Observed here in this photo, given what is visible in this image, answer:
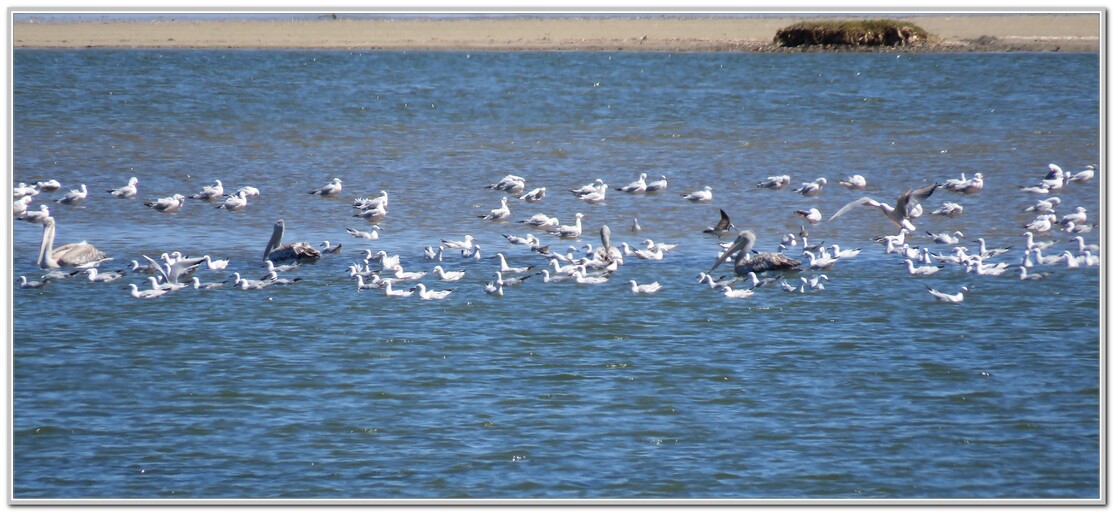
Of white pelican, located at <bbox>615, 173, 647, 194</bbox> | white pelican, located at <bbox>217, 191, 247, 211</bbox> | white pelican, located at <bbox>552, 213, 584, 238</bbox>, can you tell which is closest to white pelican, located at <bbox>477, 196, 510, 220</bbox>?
white pelican, located at <bbox>552, 213, 584, 238</bbox>

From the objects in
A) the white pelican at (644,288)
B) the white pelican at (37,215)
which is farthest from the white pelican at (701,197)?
the white pelican at (37,215)

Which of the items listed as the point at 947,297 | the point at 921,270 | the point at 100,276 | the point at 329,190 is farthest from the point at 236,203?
the point at 947,297

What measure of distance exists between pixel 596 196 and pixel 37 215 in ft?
21.1

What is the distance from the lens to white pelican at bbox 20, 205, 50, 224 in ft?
49.5

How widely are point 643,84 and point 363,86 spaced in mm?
6045

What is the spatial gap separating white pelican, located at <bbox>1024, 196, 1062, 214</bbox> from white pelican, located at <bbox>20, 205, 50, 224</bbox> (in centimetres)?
1067

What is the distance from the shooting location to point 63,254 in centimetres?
1341

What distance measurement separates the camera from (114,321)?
11.6 meters

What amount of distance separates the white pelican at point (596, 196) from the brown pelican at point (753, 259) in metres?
3.55

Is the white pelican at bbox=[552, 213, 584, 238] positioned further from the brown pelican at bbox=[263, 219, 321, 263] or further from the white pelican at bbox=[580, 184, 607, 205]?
the brown pelican at bbox=[263, 219, 321, 263]

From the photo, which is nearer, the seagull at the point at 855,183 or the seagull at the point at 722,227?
the seagull at the point at 722,227

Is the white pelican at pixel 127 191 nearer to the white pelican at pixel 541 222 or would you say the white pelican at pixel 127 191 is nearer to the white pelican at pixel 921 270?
the white pelican at pixel 541 222

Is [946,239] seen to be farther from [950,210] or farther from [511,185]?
[511,185]

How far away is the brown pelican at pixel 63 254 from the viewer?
13.3 metres
